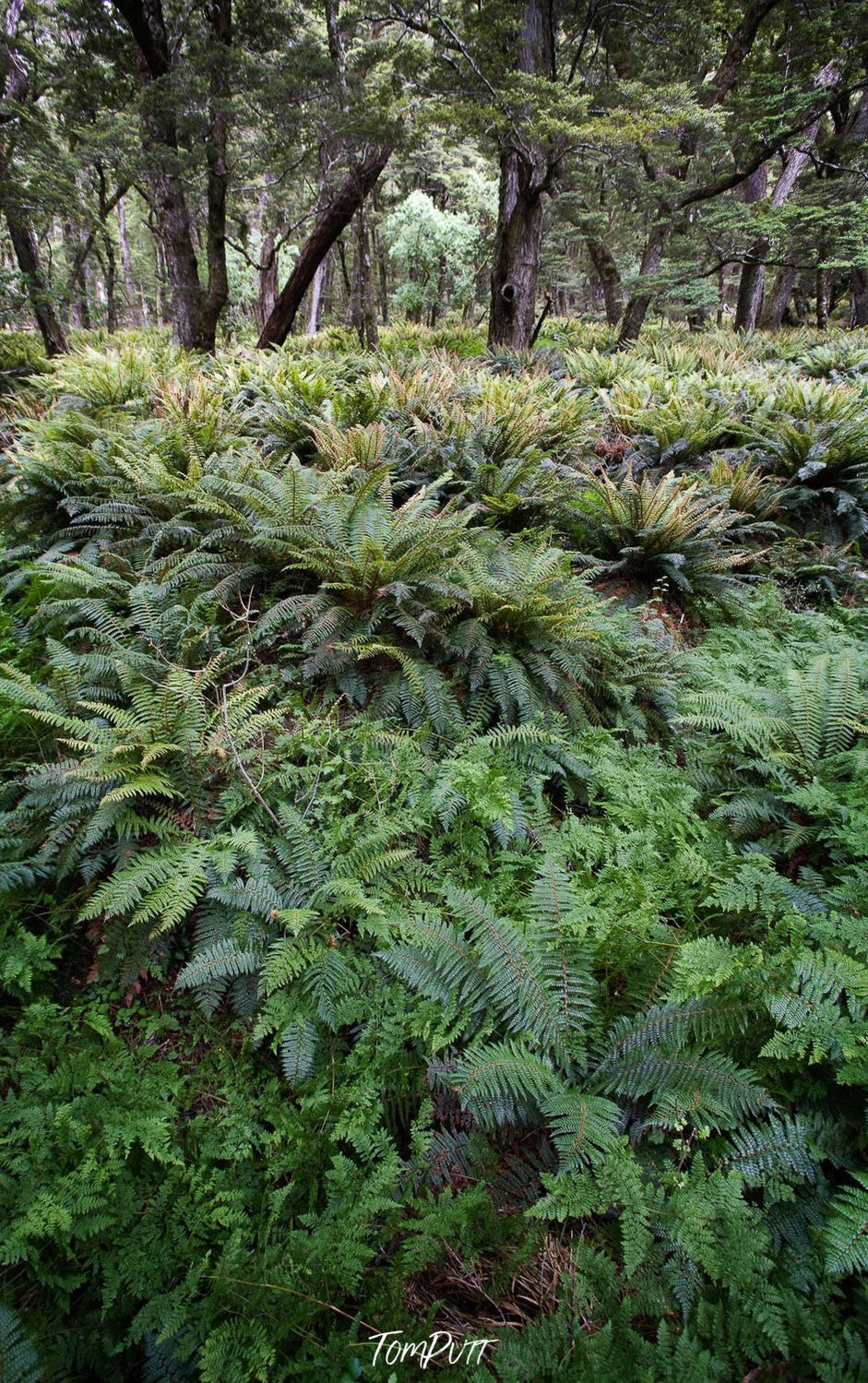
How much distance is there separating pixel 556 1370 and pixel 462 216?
27894 mm

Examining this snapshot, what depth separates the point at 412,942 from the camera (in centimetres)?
218

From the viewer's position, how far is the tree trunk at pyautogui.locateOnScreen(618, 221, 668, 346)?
12177mm

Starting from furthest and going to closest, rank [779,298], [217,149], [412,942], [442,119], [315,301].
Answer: [315,301] → [779,298] → [217,149] → [442,119] → [412,942]

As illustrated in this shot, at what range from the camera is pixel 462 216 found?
2217cm

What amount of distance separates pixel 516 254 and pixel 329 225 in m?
2.70

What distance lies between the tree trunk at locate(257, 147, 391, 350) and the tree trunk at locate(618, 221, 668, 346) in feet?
18.5

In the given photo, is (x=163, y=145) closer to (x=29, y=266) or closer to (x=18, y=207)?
(x=18, y=207)

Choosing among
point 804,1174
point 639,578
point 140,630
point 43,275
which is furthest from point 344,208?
point 804,1174

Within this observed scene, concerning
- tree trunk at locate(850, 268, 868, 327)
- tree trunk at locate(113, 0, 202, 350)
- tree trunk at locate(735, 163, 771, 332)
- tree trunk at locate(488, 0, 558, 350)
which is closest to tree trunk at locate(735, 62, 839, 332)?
tree trunk at locate(735, 163, 771, 332)

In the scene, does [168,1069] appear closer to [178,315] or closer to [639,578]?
[639,578]

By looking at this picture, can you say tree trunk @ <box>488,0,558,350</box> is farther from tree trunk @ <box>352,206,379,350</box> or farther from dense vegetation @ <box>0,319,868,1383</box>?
dense vegetation @ <box>0,319,868,1383</box>

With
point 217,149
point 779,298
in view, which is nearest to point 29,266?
point 217,149

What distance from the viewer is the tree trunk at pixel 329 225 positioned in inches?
341

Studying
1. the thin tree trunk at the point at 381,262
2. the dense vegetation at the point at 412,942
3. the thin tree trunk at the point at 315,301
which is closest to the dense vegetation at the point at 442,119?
the thin tree trunk at the point at 315,301
